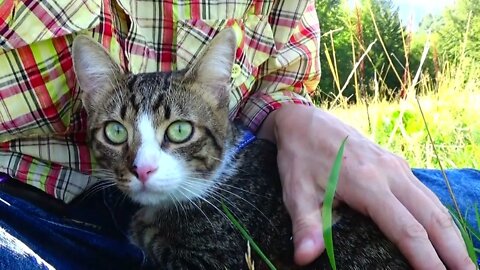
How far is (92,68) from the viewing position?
1.38 metres

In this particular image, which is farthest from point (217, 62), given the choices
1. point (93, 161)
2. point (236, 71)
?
point (93, 161)

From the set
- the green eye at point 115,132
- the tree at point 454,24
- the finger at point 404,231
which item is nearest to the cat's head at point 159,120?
the green eye at point 115,132

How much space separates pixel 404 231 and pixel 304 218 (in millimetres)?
183

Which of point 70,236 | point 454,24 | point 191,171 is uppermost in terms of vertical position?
point 191,171

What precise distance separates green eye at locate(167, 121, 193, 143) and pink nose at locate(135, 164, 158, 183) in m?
0.10

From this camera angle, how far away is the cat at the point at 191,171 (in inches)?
52.2

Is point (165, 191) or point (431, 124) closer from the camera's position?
point (165, 191)

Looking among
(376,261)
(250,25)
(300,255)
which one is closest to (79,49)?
(250,25)

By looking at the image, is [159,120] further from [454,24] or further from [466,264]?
[454,24]

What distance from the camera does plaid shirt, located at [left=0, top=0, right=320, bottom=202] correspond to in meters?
Answer: 1.30

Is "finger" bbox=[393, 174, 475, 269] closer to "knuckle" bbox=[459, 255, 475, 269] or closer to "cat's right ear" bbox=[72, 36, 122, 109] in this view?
"knuckle" bbox=[459, 255, 475, 269]

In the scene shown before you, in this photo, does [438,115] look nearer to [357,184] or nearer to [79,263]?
[357,184]

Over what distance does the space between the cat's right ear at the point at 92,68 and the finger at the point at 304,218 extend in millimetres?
405

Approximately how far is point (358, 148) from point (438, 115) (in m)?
1.78
